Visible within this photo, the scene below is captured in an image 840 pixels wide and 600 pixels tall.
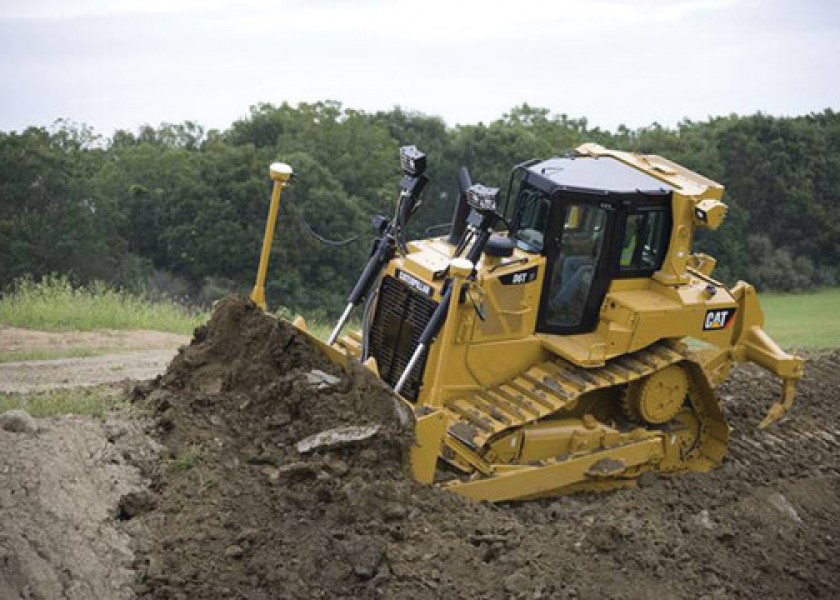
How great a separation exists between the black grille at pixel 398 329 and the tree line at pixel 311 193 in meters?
10.3

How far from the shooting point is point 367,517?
418 inches

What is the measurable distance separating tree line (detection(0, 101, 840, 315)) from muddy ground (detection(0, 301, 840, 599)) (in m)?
11.4

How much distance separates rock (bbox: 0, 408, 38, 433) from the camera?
11141mm

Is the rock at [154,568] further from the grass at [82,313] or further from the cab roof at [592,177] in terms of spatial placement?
the grass at [82,313]

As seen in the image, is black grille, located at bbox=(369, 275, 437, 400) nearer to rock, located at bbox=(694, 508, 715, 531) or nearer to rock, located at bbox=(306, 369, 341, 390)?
rock, located at bbox=(306, 369, 341, 390)

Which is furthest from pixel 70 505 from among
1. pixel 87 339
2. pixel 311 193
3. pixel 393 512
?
pixel 311 193

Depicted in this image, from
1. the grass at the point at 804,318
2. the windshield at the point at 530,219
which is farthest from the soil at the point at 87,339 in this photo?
the grass at the point at 804,318

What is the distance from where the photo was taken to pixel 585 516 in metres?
12.2

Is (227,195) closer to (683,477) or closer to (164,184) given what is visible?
(164,184)

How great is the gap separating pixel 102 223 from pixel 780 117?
18.6 m

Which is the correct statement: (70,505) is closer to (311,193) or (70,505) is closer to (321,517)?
(321,517)

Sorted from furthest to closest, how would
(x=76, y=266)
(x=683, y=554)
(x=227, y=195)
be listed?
(x=227, y=195)
(x=76, y=266)
(x=683, y=554)

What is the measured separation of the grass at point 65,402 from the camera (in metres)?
12.4

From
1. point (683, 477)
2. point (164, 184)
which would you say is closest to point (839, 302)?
point (164, 184)
